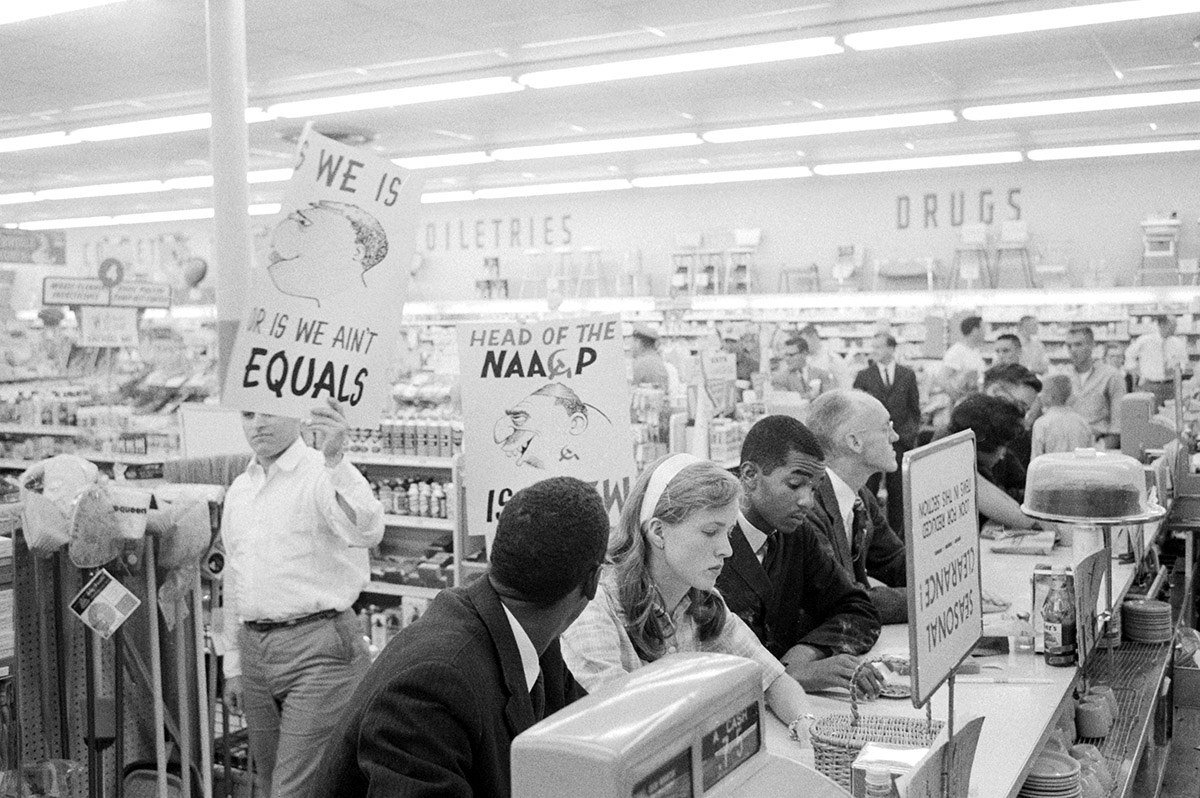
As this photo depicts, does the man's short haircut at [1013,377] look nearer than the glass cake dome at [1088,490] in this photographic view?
No

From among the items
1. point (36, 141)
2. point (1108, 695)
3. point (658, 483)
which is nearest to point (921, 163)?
point (36, 141)

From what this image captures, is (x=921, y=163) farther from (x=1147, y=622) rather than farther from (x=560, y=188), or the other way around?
(x=1147, y=622)

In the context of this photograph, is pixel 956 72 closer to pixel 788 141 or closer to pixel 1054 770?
pixel 788 141

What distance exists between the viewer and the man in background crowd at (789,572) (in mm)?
3441

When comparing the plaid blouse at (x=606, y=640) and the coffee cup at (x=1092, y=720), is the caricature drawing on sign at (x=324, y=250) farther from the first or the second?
the coffee cup at (x=1092, y=720)

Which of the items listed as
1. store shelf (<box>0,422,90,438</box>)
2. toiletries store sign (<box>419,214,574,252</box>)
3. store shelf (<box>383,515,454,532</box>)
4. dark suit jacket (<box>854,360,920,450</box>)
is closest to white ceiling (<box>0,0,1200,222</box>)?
dark suit jacket (<box>854,360,920,450</box>)

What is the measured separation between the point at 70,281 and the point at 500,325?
593cm

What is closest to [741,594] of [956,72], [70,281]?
[70,281]

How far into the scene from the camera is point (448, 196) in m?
18.5

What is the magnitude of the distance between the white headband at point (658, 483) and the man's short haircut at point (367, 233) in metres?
1.44

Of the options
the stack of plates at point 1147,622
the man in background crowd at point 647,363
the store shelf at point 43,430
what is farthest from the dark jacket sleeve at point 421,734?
the store shelf at point 43,430

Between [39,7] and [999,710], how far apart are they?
7356 millimetres

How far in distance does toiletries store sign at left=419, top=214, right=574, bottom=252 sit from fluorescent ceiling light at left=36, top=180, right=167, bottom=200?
4.67 meters

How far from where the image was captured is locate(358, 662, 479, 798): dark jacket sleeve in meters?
1.79
